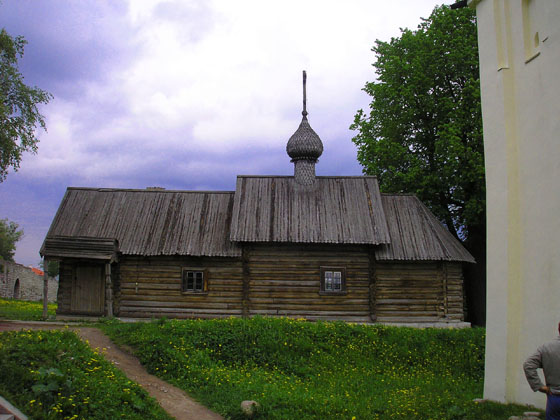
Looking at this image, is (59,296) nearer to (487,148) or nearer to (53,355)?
(53,355)

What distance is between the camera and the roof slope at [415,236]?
1836 centimetres

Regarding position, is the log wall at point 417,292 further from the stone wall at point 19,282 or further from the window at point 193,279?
the stone wall at point 19,282

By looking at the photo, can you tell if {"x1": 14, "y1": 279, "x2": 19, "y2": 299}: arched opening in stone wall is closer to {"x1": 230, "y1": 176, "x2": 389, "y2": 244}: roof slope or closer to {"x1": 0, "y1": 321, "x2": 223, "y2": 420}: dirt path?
{"x1": 230, "y1": 176, "x2": 389, "y2": 244}: roof slope

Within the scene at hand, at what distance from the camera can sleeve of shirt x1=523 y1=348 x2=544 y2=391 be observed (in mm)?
6113

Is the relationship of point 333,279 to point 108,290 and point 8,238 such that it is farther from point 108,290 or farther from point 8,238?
point 8,238

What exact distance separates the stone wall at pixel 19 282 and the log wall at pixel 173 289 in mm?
18153

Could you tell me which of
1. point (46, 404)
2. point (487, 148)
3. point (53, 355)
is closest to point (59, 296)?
point (53, 355)

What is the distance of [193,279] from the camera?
18828 millimetres

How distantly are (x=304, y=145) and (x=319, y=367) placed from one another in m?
10.8

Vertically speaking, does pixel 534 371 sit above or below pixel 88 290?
below

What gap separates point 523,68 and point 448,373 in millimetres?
7700

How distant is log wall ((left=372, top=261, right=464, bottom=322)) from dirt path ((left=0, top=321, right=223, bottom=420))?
9.43 m

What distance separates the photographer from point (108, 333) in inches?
567

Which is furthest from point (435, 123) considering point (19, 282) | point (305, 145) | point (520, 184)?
point (19, 282)
